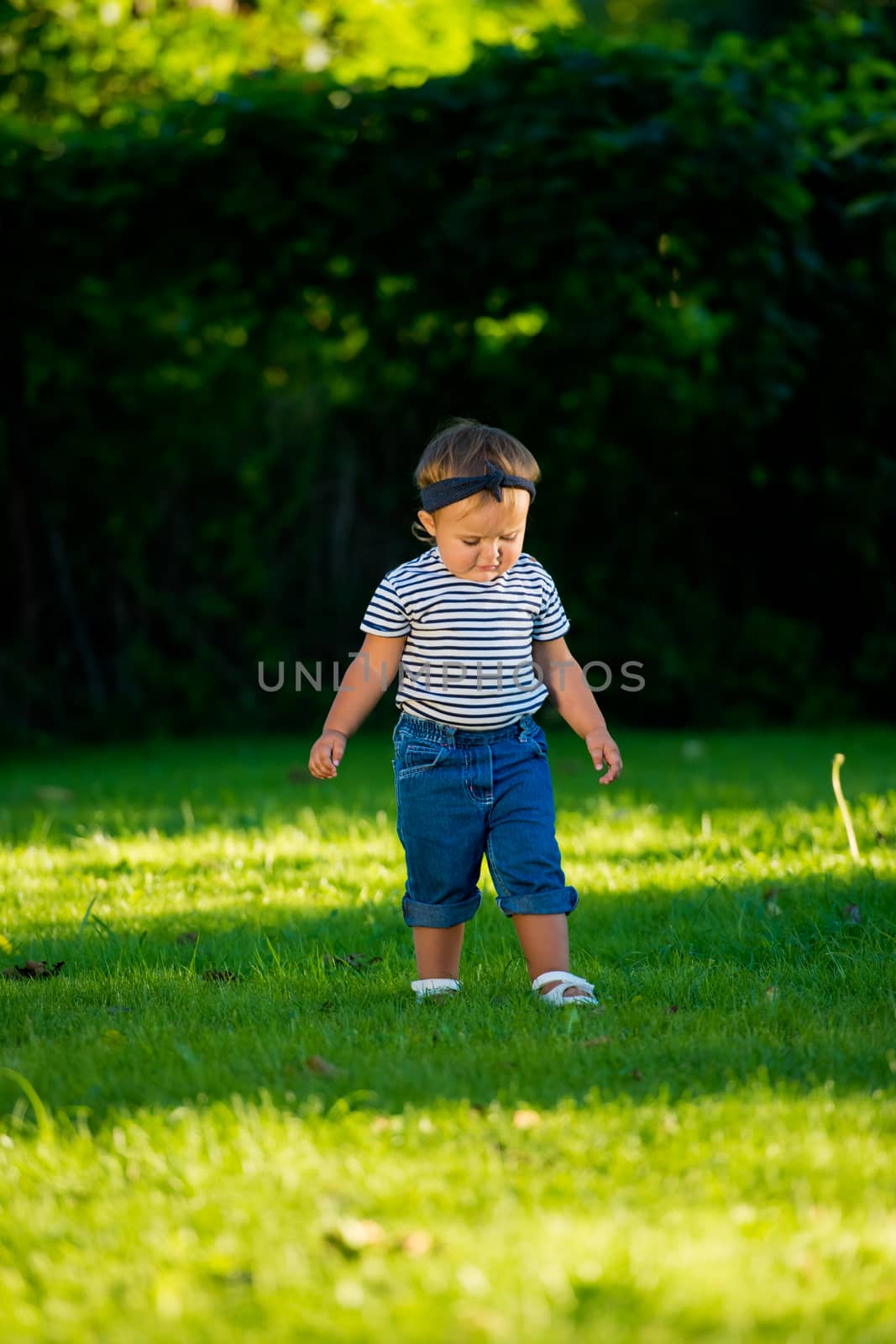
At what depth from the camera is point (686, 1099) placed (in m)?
2.53

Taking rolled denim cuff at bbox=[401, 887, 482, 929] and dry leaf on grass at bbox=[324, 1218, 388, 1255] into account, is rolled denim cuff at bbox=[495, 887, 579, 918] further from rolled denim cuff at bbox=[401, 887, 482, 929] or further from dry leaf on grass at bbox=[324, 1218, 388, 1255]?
dry leaf on grass at bbox=[324, 1218, 388, 1255]

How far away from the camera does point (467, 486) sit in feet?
11.2

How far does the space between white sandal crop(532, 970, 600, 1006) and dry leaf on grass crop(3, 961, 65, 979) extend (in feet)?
3.89

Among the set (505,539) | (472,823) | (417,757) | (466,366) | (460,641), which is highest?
(466,366)

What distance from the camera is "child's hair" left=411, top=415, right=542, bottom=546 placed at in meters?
3.46

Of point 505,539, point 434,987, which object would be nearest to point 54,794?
point 434,987

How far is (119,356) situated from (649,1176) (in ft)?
25.7

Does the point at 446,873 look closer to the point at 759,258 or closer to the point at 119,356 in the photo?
the point at 759,258

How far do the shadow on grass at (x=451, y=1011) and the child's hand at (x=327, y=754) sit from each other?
0.51m

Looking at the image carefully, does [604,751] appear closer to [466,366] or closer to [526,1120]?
[526,1120]

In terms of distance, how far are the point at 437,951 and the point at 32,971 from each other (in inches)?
39.3

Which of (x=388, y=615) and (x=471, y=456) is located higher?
(x=471, y=456)

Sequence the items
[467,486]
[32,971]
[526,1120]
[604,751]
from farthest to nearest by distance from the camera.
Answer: [32,971]
[604,751]
[467,486]
[526,1120]

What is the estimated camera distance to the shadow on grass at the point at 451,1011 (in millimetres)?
2658
